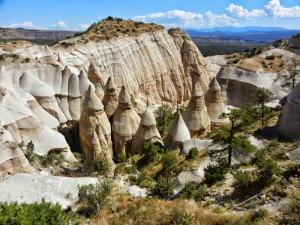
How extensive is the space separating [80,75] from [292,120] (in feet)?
66.8

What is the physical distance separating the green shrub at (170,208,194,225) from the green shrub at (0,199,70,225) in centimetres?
356

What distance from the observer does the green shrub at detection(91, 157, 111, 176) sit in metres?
20.0

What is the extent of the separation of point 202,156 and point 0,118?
14057 mm

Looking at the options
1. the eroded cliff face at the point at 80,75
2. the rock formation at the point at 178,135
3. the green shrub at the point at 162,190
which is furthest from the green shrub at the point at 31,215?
the rock formation at the point at 178,135

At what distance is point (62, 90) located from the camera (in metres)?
32.3

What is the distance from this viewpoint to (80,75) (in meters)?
32.5

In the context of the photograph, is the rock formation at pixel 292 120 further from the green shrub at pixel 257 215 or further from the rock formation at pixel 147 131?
the green shrub at pixel 257 215

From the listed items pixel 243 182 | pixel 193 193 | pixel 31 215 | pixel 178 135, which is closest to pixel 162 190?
pixel 193 193

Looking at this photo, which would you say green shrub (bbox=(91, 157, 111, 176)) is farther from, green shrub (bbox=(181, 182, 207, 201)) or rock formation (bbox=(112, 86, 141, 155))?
green shrub (bbox=(181, 182, 207, 201))

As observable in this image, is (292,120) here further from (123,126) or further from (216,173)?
(123,126)

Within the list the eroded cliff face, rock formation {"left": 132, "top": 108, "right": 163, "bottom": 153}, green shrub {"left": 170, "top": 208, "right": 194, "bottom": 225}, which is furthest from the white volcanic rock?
rock formation {"left": 132, "top": 108, "right": 163, "bottom": 153}

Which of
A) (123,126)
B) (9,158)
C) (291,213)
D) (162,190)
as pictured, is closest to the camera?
(291,213)

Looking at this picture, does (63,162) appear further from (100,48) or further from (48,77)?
(100,48)

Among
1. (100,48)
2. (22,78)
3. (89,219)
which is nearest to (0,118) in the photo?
(22,78)
